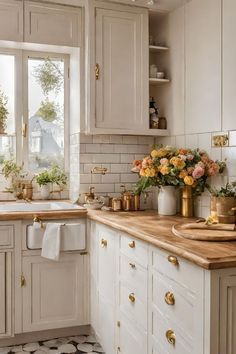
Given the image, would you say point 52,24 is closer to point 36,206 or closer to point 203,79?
point 203,79

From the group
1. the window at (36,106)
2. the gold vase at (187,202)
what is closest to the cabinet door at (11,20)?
the window at (36,106)

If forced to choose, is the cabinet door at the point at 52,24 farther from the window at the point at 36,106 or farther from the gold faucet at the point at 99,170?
the gold faucet at the point at 99,170

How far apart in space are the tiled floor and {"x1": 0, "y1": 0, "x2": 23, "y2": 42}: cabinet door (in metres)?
2.23

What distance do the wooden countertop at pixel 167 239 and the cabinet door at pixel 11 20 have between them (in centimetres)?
145

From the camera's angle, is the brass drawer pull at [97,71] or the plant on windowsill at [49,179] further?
→ the plant on windowsill at [49,179]

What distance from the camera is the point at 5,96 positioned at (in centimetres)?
354

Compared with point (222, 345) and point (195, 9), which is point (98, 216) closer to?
point (222, 345)

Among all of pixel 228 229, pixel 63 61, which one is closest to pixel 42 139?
pixel 63 61

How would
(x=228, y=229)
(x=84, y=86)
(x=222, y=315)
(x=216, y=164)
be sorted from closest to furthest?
(x=222, y=315)
(x=228, y=229)
(x=216, y=164)
(x=84, y=86)

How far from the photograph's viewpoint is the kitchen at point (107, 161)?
7.67ft

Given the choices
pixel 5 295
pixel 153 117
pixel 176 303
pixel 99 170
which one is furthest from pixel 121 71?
pixel 176 303

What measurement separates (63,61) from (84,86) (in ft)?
1.73

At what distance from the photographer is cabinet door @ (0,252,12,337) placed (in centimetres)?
283

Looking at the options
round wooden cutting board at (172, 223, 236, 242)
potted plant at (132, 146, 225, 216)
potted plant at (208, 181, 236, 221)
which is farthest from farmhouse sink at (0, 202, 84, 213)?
round wooden cutting board at (172, 223, 236, 242)
